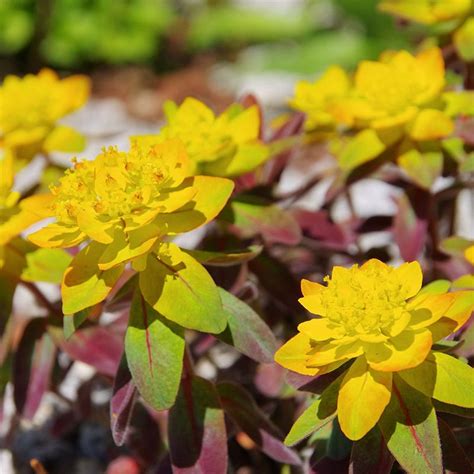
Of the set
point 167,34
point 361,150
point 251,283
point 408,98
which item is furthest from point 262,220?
point 167,34

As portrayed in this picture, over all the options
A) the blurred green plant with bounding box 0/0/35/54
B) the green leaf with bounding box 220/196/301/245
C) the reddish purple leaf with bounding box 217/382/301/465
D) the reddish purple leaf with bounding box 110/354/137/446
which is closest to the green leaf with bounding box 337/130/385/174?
the green leaf with bounding box 220/196/301/245

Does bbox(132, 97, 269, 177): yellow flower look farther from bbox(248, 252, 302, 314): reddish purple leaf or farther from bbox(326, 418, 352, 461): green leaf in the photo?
bbox(326, 418, 352, 461): green leaf

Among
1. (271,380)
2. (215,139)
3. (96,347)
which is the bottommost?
(271,380)

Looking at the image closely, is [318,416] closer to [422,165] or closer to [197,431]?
[197,431]

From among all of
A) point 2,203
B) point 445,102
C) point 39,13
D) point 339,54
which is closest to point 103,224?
point 2,203

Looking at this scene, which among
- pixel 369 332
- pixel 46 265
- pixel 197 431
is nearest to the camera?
pixel 369 332

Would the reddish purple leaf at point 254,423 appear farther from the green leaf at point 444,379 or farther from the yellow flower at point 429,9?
the yellow flower at point 429,9

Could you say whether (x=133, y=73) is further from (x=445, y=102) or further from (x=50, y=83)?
(x=445, y=102)
